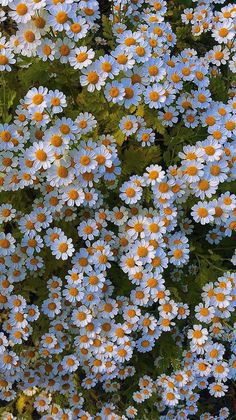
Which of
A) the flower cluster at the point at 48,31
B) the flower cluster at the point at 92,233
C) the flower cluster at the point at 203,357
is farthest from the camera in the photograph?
the flower cluster at the point at 203,357

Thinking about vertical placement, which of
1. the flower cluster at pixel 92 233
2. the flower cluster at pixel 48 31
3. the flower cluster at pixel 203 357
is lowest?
the flower cluster at pixel 203 357

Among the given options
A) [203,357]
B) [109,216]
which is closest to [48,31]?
[109,216]

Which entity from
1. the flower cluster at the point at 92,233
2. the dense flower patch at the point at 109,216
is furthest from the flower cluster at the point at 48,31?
the flower cluster at the point at 92,233

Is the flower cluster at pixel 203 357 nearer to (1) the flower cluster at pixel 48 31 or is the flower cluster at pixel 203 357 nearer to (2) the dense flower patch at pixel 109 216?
(2) the dense flower patch at pixel 109 216

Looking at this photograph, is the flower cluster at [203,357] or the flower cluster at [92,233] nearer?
the flower cluster at [92,233]

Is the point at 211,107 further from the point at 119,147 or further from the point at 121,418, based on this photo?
the point at 121,418

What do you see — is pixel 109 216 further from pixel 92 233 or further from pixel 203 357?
pixel 203 357

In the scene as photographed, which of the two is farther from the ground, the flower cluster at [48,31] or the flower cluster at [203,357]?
the flower cluster at [48,31]

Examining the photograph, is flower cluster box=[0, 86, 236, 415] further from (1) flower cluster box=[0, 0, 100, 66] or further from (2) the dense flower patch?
(1) flower cluster box=[0, 0, 100, 66]

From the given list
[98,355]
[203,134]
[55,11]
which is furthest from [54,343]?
[55,11]
